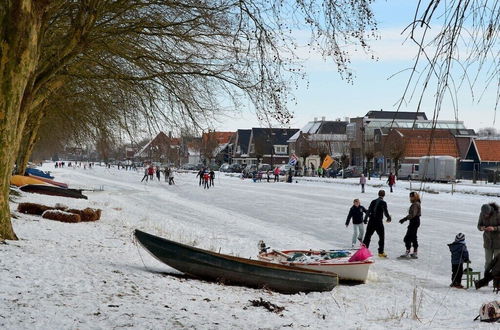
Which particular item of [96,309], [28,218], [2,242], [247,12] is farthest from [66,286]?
[28,218]

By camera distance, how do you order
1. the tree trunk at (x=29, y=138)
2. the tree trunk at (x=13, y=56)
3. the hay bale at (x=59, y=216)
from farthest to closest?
the tree trunk at (x=29, y=138)
the hay bale at (x=59, y=216)
the tree trunk at (x=13, y=56)

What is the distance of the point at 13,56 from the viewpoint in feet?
30.2

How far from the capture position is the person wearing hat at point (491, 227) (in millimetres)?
10883

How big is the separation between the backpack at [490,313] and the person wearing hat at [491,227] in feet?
8.68

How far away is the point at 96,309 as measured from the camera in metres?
6.71

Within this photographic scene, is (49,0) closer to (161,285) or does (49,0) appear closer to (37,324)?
(161,285)

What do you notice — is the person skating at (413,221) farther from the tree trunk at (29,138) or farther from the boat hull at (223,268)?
the tree trunk at (29,138)

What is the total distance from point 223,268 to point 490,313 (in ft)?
13.2

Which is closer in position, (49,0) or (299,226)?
(49,0)

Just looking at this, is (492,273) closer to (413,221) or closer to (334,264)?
(334,264)

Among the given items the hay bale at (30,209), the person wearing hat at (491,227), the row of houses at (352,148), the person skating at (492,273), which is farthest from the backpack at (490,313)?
the row of houses at (352,148)


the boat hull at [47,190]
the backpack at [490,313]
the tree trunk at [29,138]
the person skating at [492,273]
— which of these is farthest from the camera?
the boat hull at [47,190]

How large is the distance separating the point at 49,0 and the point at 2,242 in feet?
12.8

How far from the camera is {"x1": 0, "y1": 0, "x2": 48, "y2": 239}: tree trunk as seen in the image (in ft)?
30.1
